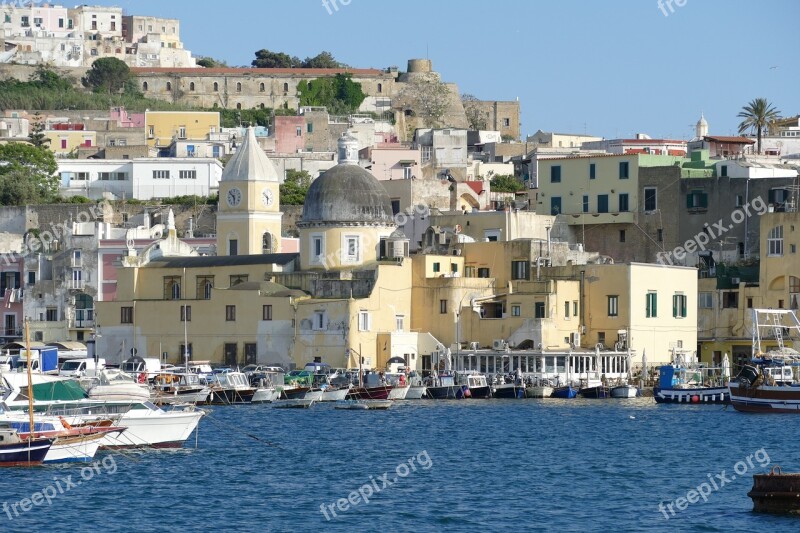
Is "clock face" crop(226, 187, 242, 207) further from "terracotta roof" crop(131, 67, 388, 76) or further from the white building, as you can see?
"terracotta roof" crop(131, 67, 388, 76)

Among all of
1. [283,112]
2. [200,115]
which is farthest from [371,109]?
[200,115]

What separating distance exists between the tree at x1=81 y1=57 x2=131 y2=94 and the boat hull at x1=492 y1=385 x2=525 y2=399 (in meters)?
79.9

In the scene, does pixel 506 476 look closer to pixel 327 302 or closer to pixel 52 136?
pixel 327 302

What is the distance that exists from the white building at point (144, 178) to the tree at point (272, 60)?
4676 centimetres

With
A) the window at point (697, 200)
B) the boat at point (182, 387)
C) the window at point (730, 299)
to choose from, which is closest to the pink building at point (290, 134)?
the window at point (697, 200)

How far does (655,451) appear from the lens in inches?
2256

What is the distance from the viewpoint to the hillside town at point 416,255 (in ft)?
271

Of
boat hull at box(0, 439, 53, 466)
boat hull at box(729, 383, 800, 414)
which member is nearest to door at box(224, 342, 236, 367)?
boat hull at box(729, 383, 800, 414)

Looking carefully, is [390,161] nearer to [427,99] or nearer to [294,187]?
[294,187]

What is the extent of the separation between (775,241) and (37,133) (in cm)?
6210

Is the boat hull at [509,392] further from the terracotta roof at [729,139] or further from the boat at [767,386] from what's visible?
the terracotta roof at [729,139]

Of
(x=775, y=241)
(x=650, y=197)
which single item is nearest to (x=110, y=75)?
(x=650, y=197)

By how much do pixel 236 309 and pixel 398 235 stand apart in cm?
829

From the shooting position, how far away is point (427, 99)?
5773 inches
